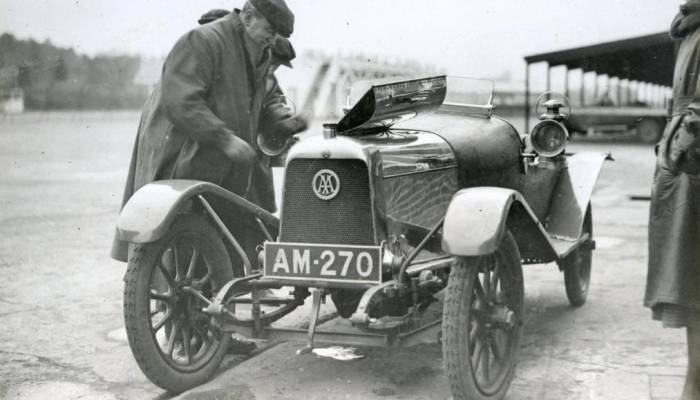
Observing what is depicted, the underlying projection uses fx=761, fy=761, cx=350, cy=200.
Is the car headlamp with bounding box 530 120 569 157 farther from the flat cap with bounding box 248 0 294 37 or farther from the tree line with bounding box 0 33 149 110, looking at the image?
the tree line with bounding box 0 33 149 110

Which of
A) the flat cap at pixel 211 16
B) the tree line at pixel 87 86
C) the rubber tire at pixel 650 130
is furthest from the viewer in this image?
the tree line at pixel 87 86

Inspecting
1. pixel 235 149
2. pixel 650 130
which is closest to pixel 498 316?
pixel 235 149

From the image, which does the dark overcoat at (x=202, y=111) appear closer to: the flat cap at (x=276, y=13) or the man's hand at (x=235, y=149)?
the man's hand at (x=235, y=149)

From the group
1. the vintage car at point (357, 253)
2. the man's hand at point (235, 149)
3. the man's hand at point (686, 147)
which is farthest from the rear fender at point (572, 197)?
the man's hand at point (235, 149)

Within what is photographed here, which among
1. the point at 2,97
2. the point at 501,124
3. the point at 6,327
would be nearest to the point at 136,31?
the point at 6,327

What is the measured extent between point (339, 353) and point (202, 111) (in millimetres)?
1581

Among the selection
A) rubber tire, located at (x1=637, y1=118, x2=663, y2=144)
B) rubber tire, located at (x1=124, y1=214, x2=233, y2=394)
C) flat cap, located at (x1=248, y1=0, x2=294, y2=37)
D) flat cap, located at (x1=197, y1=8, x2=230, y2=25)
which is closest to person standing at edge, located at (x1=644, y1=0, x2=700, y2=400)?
flat cap, located at (x1=248, y1=0, x2=294, y2=37)

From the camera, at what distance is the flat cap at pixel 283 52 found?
14.2ft

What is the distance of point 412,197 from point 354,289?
0.67 metres

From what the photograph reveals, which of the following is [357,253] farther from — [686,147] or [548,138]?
[548,138]

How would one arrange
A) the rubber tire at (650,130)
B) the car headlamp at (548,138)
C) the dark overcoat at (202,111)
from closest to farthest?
the dark overcoat at (202,111) → the car headlamp at (548,138) → the rubber tire at (650,130)

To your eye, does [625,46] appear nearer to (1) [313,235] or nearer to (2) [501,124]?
(2) [501,124]

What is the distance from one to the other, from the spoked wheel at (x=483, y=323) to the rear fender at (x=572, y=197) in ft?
5.00

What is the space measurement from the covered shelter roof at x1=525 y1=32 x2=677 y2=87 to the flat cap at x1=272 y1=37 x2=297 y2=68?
975 centimetres
